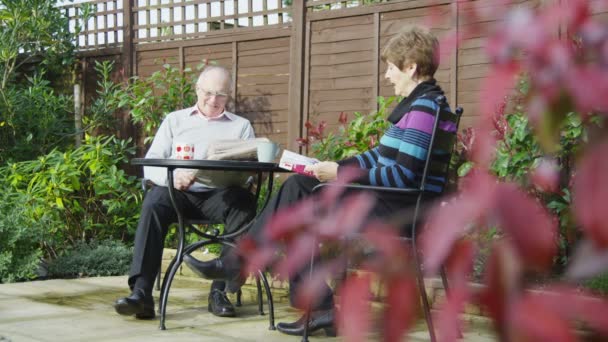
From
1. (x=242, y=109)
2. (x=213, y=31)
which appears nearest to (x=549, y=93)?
(x=242, y=109)

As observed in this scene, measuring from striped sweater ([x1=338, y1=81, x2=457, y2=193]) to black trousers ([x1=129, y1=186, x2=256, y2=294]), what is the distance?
3.13 feet

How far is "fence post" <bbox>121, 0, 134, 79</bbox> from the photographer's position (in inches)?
268

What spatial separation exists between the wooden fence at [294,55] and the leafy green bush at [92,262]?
50.7 inches

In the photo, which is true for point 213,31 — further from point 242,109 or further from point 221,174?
point 221,174

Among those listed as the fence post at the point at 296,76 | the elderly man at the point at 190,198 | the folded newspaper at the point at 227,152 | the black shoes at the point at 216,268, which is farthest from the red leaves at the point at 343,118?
the black shoes at the point at 216,268

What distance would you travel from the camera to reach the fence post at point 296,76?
5.59 meters

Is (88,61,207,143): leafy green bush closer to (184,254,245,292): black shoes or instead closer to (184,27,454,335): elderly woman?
(184,254,245,292): black shoes

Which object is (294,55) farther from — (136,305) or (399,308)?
(399,308)

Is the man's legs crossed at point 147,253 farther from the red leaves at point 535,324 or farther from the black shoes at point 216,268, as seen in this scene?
the red leaves at point 535,324

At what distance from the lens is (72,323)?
3.32 metres

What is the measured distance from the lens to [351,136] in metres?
4.72

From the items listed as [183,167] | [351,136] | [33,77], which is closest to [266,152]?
[183,167]

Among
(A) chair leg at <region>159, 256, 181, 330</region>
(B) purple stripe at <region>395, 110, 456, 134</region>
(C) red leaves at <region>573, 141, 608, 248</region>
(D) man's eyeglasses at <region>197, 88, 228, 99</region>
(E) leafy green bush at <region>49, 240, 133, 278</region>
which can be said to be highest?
(D) man's eyeglasses at <region>197, 88, 228, 99</region>

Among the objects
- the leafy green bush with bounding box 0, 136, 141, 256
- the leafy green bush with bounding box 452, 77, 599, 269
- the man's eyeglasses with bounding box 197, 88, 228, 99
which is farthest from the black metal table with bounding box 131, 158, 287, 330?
the leafy green bush with bounding box 0, 136, 141, 256
